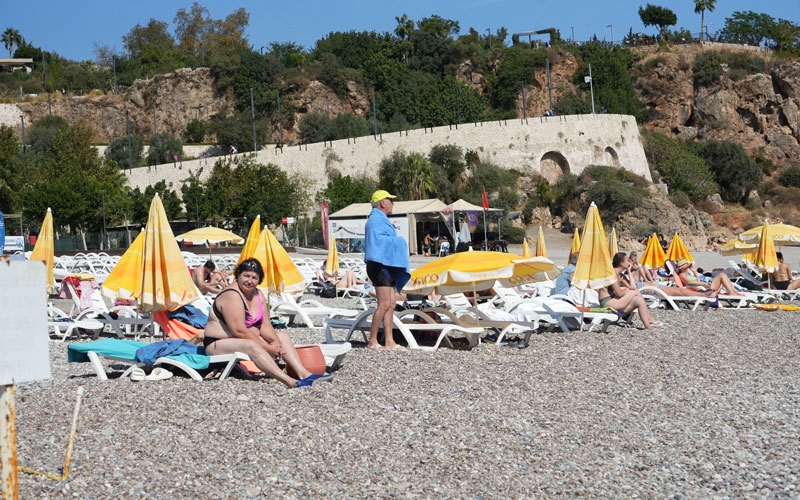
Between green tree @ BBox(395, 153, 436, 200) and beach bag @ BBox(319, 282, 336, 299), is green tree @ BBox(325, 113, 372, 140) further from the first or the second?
beach bag @ BBox(319, 282, 336, 299)

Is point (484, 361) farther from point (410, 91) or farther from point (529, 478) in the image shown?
point (410, 91)

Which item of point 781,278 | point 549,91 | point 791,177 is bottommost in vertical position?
point 781,278

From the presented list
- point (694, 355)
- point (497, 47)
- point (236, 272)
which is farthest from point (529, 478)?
point (497, 47)

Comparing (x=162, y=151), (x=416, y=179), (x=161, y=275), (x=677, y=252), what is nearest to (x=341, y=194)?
(x=416, y=179)

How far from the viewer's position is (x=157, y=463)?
4.12 meters

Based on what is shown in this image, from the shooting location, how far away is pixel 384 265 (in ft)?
23.9

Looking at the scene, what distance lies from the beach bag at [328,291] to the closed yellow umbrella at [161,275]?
7482 mm

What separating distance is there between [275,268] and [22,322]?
768cm

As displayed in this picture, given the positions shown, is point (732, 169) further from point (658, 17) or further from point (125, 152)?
point (125, 152)

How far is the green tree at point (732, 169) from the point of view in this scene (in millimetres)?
53000

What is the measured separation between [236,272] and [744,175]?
5164 cm

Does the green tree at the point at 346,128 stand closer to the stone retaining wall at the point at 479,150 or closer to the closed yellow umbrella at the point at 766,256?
the stone retaining wall at the point at 479,150

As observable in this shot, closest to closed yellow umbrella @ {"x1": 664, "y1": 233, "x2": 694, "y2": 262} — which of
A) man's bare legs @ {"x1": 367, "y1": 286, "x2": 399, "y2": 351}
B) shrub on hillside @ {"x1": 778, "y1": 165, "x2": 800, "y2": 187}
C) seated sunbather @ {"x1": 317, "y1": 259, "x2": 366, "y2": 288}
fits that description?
seated sunbather @ {"x1": 317, "y1": 259, "x2": 366, "y2": 288}

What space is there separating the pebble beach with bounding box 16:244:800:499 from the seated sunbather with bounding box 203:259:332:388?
153 mm
